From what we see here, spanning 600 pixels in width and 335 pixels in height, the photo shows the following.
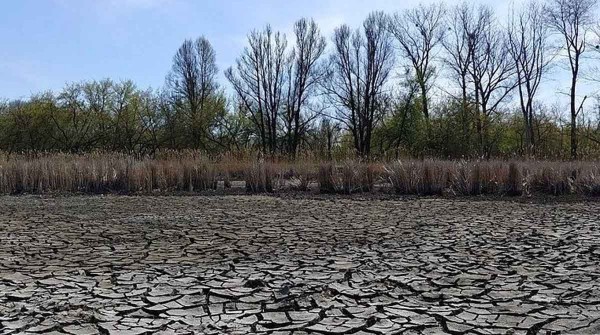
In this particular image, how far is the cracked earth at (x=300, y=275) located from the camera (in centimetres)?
247

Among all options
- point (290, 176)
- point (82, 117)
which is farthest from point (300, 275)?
point (82, 117)

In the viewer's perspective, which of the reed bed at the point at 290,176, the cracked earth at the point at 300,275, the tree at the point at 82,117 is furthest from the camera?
the tree at the point at 82,117

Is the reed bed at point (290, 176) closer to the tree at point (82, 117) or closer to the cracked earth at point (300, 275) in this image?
the cracked earth at point (300, 275)

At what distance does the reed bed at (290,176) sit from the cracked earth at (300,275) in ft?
13.6

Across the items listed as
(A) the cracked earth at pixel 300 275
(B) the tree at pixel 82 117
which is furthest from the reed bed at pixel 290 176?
(B) the tree at pixel 82 117

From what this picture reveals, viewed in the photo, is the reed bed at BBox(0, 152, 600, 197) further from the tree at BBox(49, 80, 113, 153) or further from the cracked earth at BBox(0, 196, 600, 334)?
the tree at BBox(49, 80, 113, 153)

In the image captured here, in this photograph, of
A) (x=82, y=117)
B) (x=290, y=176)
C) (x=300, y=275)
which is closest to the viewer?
(x=300, y=275)

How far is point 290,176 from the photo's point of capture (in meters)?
12.1

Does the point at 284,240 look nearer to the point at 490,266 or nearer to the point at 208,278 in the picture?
the point at 208,278

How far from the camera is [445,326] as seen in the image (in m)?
2.40

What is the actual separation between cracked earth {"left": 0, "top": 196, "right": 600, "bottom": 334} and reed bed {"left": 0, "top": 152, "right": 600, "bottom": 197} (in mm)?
4158

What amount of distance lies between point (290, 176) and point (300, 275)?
8.77 meters

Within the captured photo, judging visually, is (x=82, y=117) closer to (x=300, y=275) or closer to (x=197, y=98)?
(x=197, y=98)

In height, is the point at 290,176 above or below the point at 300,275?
above
